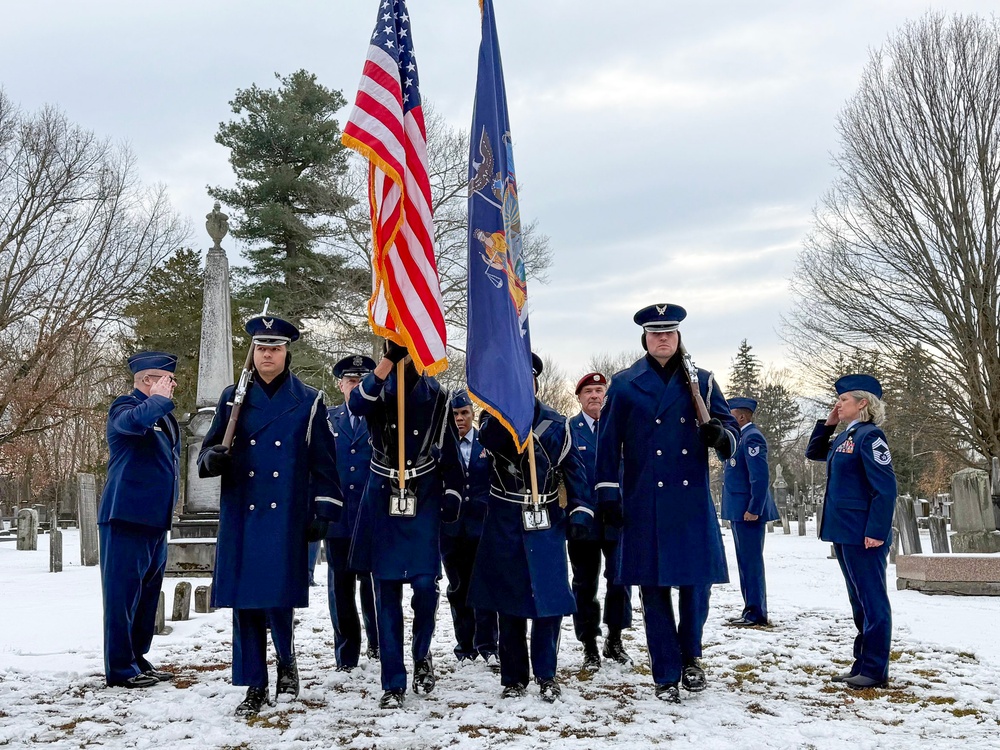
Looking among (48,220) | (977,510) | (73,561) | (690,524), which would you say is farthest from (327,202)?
(690,524)

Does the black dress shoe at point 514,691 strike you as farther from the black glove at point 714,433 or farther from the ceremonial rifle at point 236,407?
the ceremonial rifle at point 236,407

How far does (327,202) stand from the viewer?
2822cm

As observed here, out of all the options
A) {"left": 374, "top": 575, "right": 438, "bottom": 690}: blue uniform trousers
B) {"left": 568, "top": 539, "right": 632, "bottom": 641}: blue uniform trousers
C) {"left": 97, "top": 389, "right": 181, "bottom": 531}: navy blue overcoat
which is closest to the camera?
{"left": 374, "top": 575, "right": 438, "bottom": 690}: blue uniform trousers

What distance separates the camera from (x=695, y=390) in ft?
18.8

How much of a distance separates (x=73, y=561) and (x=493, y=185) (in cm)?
1628

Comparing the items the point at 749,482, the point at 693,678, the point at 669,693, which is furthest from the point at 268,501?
the point at 749,482

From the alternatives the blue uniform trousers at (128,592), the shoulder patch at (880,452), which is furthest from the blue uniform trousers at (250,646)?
the shoulder patch at (880,452)

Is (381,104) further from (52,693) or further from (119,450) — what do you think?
(52,693)

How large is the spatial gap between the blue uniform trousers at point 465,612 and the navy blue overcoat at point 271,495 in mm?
1644

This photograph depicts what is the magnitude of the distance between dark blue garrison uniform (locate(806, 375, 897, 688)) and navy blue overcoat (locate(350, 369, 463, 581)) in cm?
270

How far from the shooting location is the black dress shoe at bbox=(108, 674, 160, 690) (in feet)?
20.4

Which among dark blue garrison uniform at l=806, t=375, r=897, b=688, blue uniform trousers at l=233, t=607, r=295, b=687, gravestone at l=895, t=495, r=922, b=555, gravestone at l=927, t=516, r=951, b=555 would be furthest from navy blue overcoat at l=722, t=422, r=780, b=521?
gravestone at l=927, t=516, r=951, b=555

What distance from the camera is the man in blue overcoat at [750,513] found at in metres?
8.96

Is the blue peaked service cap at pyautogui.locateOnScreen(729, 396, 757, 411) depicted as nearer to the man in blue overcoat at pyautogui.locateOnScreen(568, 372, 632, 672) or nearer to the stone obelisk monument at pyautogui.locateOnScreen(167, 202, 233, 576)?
the man in blue overcoat at pyautogui.locateOnScreen(568, 372, 632, 672)
